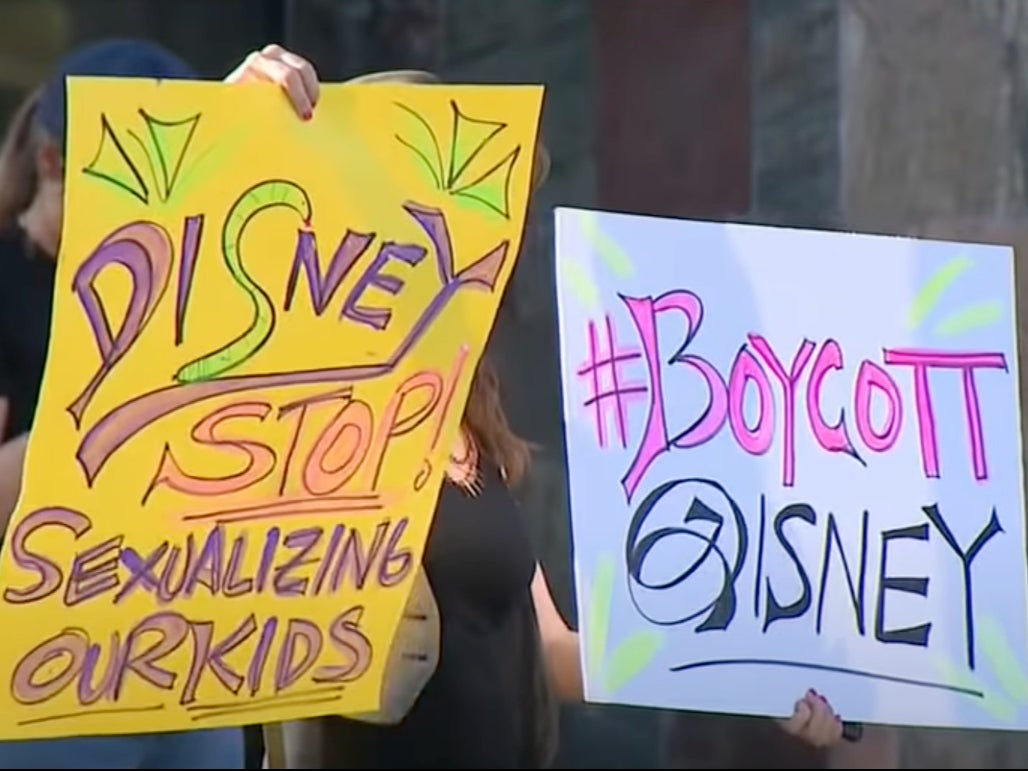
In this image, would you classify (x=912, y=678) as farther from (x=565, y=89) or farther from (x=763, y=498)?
(x=565, y=89)

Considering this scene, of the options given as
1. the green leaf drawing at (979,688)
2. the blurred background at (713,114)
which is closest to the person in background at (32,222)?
the blurred background at (713,114)

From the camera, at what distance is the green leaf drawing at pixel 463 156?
1423 millimetres

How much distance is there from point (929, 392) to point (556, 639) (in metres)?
0.48

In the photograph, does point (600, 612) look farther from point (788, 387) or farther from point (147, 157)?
point (147, 157)

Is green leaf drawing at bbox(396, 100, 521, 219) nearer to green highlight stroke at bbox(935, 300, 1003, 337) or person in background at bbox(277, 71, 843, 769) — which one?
person in background at bbox(277, 71, 843, 769)

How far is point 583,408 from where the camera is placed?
145 centimetres

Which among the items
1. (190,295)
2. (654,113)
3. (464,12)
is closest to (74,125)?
(190,295)

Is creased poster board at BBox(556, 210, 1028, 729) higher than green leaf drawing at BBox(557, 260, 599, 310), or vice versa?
green leaf drawing at BBox(557, 260, 599, 310)

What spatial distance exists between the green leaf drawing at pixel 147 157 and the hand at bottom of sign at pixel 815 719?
620 millimetres

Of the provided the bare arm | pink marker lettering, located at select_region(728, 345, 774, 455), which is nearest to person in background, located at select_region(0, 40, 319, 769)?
the bare arm

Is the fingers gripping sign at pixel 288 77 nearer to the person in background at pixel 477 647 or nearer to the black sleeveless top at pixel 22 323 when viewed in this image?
the person in background at pixel 477 647

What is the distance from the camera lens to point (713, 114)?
2662mm

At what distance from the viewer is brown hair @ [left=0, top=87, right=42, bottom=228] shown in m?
1.95

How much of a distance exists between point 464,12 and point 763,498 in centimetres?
97
